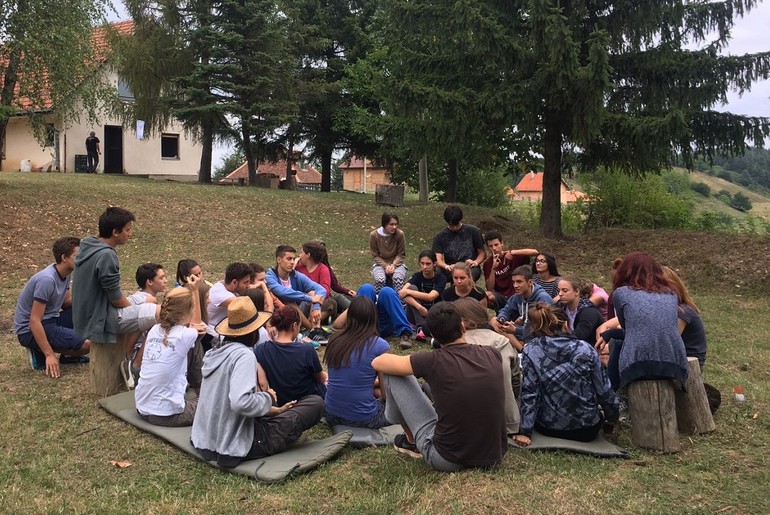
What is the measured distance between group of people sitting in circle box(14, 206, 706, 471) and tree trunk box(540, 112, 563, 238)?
29.6 feet

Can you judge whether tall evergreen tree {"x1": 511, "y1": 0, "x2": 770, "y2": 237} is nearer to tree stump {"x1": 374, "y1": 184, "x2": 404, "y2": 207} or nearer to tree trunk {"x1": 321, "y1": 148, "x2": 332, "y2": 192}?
tree stump {"x1": 374, "y1": 184, "x2": 404, "y2": 207}

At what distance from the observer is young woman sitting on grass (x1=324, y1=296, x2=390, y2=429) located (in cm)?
468

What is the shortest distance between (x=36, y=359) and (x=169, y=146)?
84.5 feet

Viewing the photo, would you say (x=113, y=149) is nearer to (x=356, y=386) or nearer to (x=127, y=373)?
(x=127, y=373)

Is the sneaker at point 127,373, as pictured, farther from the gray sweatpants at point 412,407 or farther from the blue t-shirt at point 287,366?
the gray sweatpants at point 412,407

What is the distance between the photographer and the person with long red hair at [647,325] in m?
4.52

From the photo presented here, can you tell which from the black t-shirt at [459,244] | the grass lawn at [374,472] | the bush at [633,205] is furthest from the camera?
the bush at [633,205]

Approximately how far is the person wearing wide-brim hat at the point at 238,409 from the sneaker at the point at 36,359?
2.78m

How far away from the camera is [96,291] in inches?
208

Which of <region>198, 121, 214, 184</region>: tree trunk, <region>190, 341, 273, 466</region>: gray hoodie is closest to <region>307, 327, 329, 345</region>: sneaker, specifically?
<region>190, 341, 273, 466</region>: gray hoodie

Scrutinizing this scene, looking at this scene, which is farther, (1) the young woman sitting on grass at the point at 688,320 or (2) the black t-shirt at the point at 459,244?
(2) the black t-shirt at the point at 459,244

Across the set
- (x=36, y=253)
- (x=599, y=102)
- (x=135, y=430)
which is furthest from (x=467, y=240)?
(x=36, y=253)

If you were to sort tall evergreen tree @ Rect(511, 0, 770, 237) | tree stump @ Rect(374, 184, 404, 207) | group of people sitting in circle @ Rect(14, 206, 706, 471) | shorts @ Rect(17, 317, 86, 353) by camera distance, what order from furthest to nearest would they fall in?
tree stump @ Rect(374, 184, 404, 207) < tall evergreen tree @ Rect(511, 0, 770, 237) < shorts @ Rect(17, 317, 86, 353) < group of people sitting in circle @ Rect(14, 206, 706, 471)

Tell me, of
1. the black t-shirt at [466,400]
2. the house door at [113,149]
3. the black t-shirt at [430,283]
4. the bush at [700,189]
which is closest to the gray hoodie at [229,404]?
the black t-shirt at [466,400]
